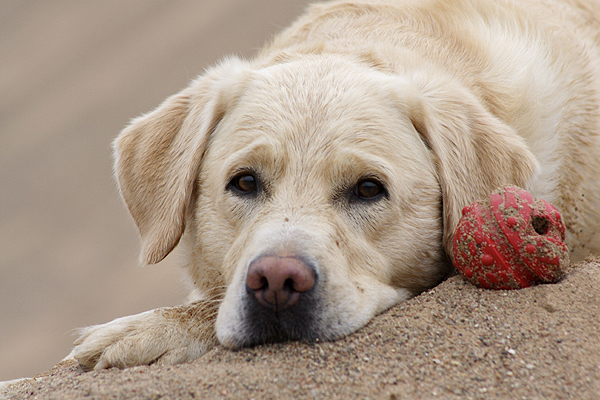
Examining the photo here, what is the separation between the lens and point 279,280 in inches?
104

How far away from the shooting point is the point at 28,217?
1063 centimetres

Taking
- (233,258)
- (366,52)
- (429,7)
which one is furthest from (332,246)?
(429,7)

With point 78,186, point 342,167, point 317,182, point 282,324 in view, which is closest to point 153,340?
point 282,324

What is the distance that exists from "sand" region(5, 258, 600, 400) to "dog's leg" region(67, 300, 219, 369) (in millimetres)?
296

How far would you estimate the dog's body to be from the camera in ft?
9.46

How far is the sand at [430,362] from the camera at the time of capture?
2.28 metres

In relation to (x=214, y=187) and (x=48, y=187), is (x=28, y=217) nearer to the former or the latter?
(x=48, y=187)

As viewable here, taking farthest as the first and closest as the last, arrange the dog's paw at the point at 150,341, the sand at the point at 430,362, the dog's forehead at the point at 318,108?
the dog's forehead at the point at 318,108, the dog's paw at the point at 150,341, the sand at the point at 430,362

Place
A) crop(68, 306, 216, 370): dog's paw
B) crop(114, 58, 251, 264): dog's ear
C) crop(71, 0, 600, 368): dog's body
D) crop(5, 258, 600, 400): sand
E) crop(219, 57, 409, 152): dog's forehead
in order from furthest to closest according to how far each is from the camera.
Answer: crop(114, 58, 251, 264): dog's ear
crop(219, 57, 409, 152): dog's forehead
crop(68, 306, 216, 370): dog's paw
crop(71, 0, 600, 368): dog's body
crop(5, 258, 600, 400): sand


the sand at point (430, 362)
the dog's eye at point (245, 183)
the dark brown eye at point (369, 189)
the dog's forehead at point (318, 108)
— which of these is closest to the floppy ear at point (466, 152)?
the dog's forehead at point (318, 108)

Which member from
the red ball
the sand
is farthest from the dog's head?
the red ball

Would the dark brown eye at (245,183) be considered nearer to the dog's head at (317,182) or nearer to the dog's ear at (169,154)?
A: the dog's head at (317,182)

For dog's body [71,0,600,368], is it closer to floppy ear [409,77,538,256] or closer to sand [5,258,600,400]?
floppy ear [409,77,538,256]

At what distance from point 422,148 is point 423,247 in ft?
1.64
